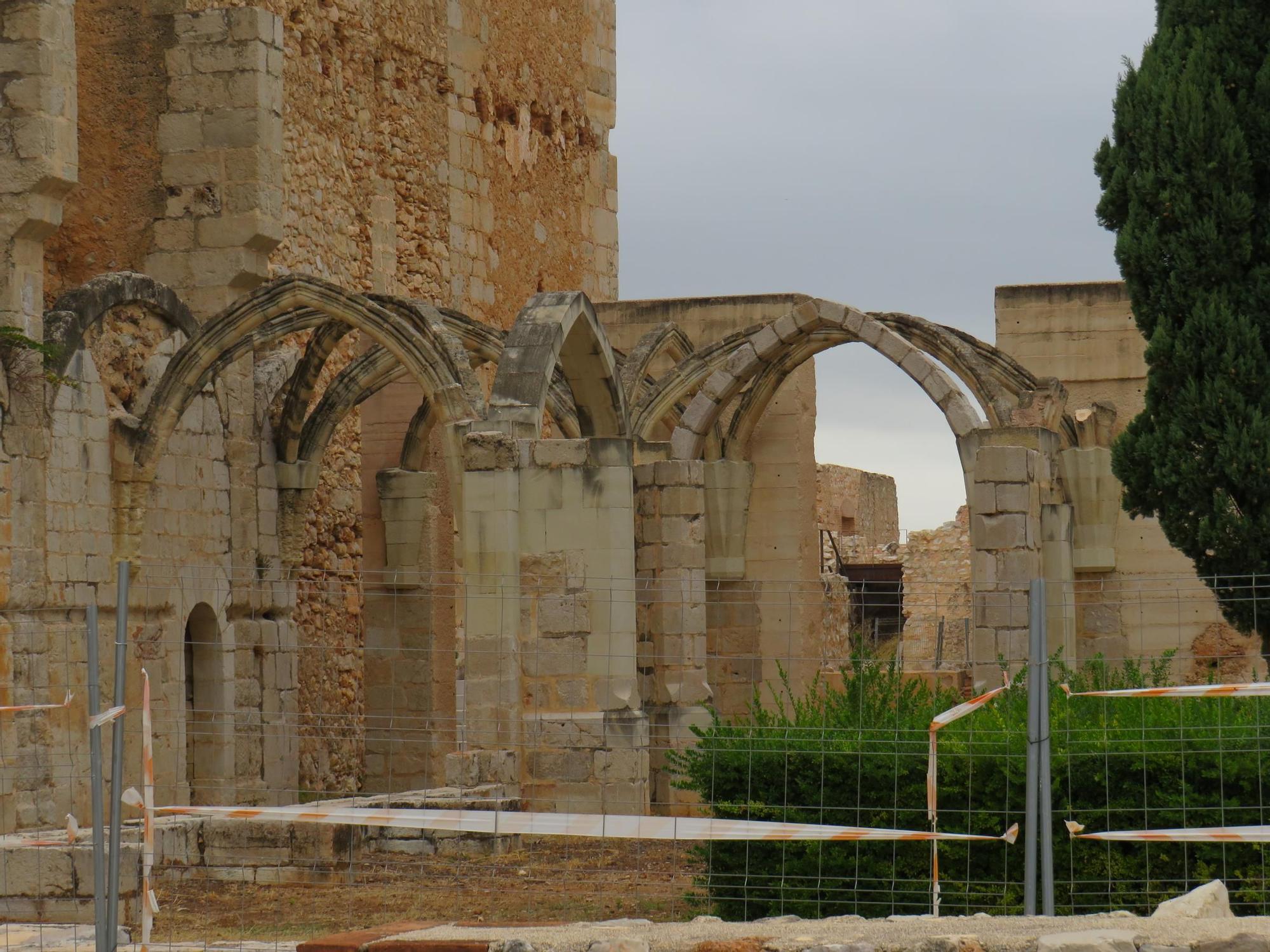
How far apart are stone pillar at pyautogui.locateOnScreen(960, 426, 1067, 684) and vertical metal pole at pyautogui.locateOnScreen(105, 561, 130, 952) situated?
716cm

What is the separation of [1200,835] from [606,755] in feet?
18.3

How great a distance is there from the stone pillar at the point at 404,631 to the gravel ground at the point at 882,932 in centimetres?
1043

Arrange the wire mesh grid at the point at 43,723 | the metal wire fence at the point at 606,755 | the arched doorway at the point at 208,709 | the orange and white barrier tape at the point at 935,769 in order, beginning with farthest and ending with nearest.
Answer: the arched doorway at the point at 208,709 < the wire mesh grid at the point at 43,723 < the metal wire fence at the point at 606,755 < the orange and white barrier tape at the point at 935,769

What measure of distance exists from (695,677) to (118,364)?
4.44 meters

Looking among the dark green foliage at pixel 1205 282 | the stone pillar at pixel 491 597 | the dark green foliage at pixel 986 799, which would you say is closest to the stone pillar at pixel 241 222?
the stone pillar at pixel 491 597

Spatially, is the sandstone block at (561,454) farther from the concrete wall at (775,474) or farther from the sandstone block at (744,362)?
the concrete wall at (775,474)

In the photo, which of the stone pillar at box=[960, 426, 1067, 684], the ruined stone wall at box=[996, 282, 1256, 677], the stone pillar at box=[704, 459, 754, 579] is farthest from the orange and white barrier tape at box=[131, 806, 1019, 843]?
the ruined stone wall at box=[996, 282, 1256, 677]

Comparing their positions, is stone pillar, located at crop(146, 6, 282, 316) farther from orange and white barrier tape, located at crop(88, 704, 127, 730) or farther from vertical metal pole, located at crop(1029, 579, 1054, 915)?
vertical metal pole, located at crop(1029, 579, 1054, 915)

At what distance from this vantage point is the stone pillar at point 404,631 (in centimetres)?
1784

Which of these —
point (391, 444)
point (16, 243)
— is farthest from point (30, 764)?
point (391, 444)

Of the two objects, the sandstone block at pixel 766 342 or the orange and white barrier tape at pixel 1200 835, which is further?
the sandstone block at pixel 766 342

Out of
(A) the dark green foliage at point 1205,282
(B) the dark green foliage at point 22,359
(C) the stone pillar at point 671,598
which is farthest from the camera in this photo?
(C) the stone pillar at point 671,598

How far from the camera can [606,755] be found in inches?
507

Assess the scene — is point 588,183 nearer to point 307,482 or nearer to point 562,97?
point 562,97
